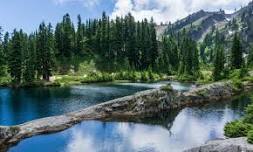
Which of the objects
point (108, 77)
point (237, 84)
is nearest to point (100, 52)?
point (108, 77)

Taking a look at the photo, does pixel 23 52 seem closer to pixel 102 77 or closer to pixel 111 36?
pixel 102 77

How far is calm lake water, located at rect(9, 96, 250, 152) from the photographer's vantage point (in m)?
47.8

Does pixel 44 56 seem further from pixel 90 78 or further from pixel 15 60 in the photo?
pixel 90 78

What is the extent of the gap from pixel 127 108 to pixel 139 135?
1624 cm

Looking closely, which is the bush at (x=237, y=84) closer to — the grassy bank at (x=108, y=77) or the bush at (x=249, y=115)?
the bush at (x=249, y=115)

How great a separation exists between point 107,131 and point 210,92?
40.6m

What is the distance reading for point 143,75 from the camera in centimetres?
15625

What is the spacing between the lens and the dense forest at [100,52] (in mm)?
139875

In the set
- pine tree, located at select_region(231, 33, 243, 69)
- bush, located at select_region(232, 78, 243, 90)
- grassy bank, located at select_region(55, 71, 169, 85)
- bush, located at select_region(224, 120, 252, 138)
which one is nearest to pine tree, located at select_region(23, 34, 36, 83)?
grassy bank, located at select_region(55, 71, 169, 85)

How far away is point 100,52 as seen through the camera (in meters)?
188

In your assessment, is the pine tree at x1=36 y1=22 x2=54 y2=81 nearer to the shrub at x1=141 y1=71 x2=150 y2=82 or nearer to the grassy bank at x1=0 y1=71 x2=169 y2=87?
the grassy bank at x1=0 y1=71 x2=169 y2=87

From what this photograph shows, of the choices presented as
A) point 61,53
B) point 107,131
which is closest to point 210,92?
point 107,131

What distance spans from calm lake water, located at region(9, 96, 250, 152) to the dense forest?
237ft

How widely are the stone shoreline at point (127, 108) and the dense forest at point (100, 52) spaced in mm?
47382
